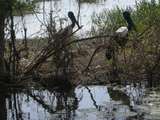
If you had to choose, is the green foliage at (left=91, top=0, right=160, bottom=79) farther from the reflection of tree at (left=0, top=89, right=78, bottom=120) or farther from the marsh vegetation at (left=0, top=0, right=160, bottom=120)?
the reflection of tree at (left=0, top=89, right=78, bottom=120)

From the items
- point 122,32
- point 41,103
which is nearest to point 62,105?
point 41,103

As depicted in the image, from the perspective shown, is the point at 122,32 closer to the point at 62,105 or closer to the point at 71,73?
the point at 71,73

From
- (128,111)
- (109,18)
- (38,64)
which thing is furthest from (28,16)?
(128,111)

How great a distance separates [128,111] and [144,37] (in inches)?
88.3

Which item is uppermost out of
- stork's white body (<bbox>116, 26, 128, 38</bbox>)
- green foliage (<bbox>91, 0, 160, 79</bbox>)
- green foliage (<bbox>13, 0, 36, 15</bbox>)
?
green foliage (<bbox>13, 0, 36, 15</bbox>)

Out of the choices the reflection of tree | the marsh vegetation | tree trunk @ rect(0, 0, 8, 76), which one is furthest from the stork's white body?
tree trunk @ rect(0, 0, 8, 76)

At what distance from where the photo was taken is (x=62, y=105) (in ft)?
28.0

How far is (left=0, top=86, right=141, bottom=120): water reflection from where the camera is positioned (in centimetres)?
778

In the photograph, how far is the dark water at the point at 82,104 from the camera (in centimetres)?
770

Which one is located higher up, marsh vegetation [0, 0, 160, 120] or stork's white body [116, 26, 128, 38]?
stork's white body [116, 26, 128, 38]

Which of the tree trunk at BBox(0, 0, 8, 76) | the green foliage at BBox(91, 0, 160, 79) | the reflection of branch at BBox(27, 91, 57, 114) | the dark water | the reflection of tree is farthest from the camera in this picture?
the green foliage at BBox(91, 0, 160, 79)

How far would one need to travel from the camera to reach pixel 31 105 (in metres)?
8.72

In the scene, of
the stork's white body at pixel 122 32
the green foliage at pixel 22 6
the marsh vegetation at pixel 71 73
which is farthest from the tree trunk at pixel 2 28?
the stork's white body at pixel 122 32

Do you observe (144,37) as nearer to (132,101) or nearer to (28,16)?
(132,101)
